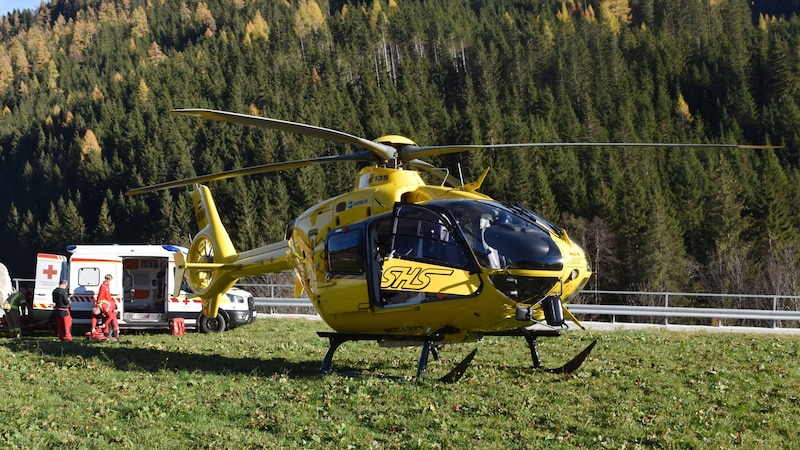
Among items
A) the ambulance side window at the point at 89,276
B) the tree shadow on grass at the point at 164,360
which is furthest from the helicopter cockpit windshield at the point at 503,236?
the ambulance side window at the point at 89,276

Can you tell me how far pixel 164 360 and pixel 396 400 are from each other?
5.51 metres

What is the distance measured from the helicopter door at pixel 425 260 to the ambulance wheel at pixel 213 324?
1094 cm

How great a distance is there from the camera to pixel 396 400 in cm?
923

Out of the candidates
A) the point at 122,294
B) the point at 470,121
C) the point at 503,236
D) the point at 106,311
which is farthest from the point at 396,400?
the point at 470,121

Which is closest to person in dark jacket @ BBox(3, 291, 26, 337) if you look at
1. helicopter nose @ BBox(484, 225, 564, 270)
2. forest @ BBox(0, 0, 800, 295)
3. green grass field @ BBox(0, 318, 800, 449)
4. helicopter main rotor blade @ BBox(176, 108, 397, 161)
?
green grass field @ BBox(0, 318, 800, 449)

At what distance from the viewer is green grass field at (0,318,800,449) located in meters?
7.66

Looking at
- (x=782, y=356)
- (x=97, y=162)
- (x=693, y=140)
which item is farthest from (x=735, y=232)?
(x=97, y=162)

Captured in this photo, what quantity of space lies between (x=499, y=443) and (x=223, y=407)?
133 inches

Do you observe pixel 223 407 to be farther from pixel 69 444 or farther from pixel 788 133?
pixel 788 133

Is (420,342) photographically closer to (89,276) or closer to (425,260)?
(425,260)

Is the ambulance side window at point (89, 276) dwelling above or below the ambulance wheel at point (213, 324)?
above

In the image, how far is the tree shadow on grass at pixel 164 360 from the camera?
11859 mm

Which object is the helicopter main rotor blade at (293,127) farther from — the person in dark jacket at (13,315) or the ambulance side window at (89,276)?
the ambulance side window at (89,276)

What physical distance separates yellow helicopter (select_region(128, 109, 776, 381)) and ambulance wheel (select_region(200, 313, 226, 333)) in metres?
8.24
